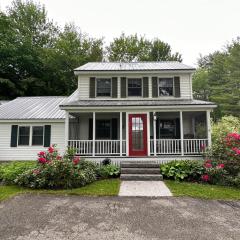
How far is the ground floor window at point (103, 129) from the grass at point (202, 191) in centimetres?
513

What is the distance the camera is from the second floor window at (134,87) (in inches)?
Answer: 443

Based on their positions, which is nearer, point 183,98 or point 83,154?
point 83,154

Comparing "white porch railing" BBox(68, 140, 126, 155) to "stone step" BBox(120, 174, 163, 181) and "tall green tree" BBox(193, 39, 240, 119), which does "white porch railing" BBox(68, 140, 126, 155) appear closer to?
"stone step" BBox(120, 174, 163, 181)

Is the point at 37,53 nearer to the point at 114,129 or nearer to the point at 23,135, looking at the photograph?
the point at 23,135

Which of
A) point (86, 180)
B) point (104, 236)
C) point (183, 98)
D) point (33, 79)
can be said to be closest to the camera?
point (104, 236)

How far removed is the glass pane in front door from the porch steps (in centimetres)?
132

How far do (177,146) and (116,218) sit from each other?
6482 millimetres

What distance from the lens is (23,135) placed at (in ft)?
37.9

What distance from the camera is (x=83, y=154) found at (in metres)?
9.40

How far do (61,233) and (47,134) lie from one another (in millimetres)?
8725

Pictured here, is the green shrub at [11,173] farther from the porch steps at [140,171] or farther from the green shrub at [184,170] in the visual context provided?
the green shrub at [184,170]

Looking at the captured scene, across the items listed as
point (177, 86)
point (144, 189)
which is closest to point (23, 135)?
point (144, 189)

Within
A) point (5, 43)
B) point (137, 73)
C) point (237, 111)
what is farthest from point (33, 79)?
point (237, 111)

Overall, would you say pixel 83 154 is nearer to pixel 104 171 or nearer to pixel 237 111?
pixel 104 171
